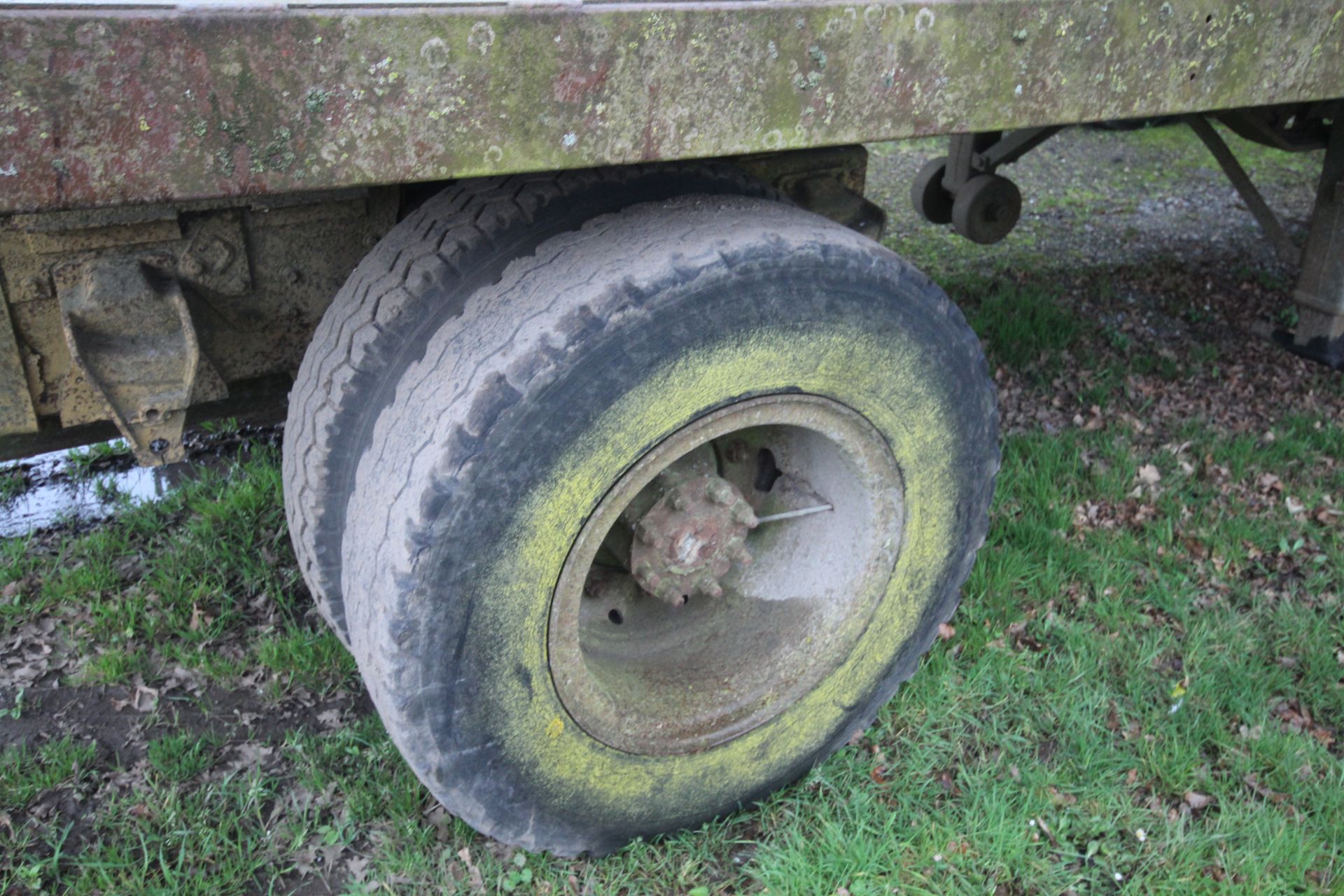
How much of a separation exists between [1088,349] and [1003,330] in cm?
40

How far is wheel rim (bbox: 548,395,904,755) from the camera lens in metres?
2.03

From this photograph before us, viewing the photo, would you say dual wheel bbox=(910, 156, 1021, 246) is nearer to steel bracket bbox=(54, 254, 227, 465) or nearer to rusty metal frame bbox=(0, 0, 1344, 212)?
rusty metal frame bbox=(0, 0, 1344, 212)

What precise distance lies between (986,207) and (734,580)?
7.44 ft

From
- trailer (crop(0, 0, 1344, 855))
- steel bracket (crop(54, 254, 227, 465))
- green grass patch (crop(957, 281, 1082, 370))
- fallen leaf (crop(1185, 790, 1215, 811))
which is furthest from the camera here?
green grass patch (crop(957, 281, 1082, 370))

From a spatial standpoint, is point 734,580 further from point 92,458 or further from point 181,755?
point 92,458

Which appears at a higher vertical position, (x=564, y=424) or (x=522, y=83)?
(x=522, y=83)

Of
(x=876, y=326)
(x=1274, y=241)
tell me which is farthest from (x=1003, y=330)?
(x=876, y=326)

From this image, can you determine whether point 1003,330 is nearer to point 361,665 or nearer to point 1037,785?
point 1037,785

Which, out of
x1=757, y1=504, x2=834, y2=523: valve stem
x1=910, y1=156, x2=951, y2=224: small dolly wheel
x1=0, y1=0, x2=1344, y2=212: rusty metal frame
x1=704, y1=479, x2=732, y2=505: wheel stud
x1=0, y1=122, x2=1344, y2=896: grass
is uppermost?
x1=0, y1=0, x2=1344, y2=212: rusty metal frame

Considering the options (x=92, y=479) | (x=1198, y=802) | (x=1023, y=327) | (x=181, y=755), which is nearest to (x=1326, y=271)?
(x=1023, y=327)

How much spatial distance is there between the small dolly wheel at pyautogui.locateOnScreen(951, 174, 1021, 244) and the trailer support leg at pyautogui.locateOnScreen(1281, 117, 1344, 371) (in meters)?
1.01

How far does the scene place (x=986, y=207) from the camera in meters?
3.98

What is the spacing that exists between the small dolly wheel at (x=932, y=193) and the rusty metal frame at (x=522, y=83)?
237 cm

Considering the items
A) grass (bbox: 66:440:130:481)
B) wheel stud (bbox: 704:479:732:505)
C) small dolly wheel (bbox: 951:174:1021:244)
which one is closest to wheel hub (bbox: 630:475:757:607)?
wheel stud (bbox: 704:479:732:505)
